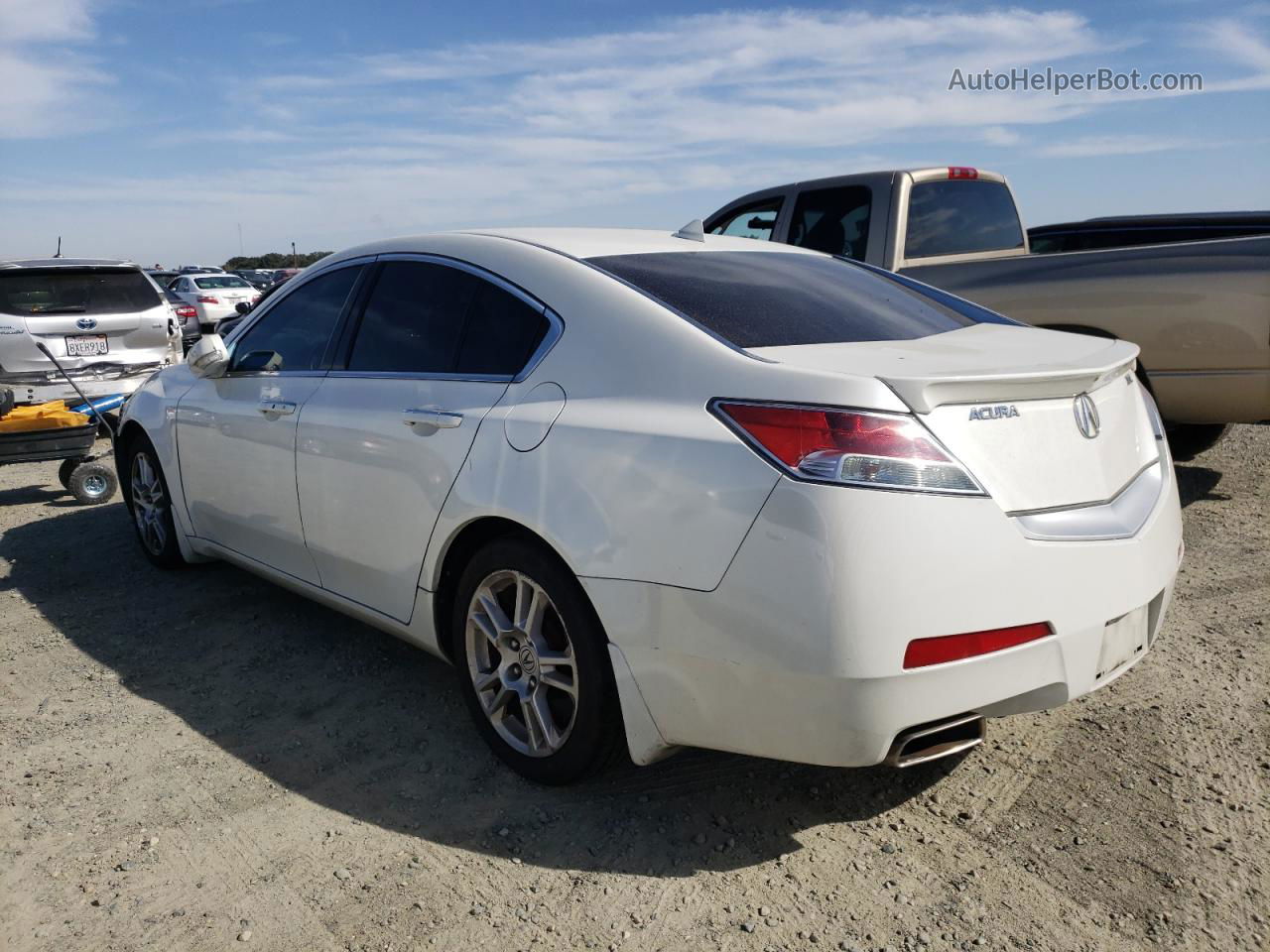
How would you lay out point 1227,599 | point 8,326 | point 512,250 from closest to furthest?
point 512,250, point 1227,599, point 8,326

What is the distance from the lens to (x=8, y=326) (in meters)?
8.41

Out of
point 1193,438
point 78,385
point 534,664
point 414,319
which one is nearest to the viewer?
point 534,664

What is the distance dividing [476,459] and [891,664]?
137 centimetres

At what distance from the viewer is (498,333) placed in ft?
11.0

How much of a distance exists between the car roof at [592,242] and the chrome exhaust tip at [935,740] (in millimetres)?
1717

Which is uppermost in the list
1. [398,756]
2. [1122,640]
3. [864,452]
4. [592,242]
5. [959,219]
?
[592,242]

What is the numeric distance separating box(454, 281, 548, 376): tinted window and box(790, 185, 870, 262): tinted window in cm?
414

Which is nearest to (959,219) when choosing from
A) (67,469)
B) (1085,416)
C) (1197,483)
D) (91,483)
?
(1197,483)

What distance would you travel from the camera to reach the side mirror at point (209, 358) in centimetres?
464

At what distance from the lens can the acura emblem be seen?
9.23ft

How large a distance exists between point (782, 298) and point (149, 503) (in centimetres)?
377

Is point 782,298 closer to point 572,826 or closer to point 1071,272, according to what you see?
point 572,826

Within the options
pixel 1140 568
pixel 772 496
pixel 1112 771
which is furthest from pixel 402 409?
pixel 1112 771

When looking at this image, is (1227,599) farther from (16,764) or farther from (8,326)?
(8,326)
